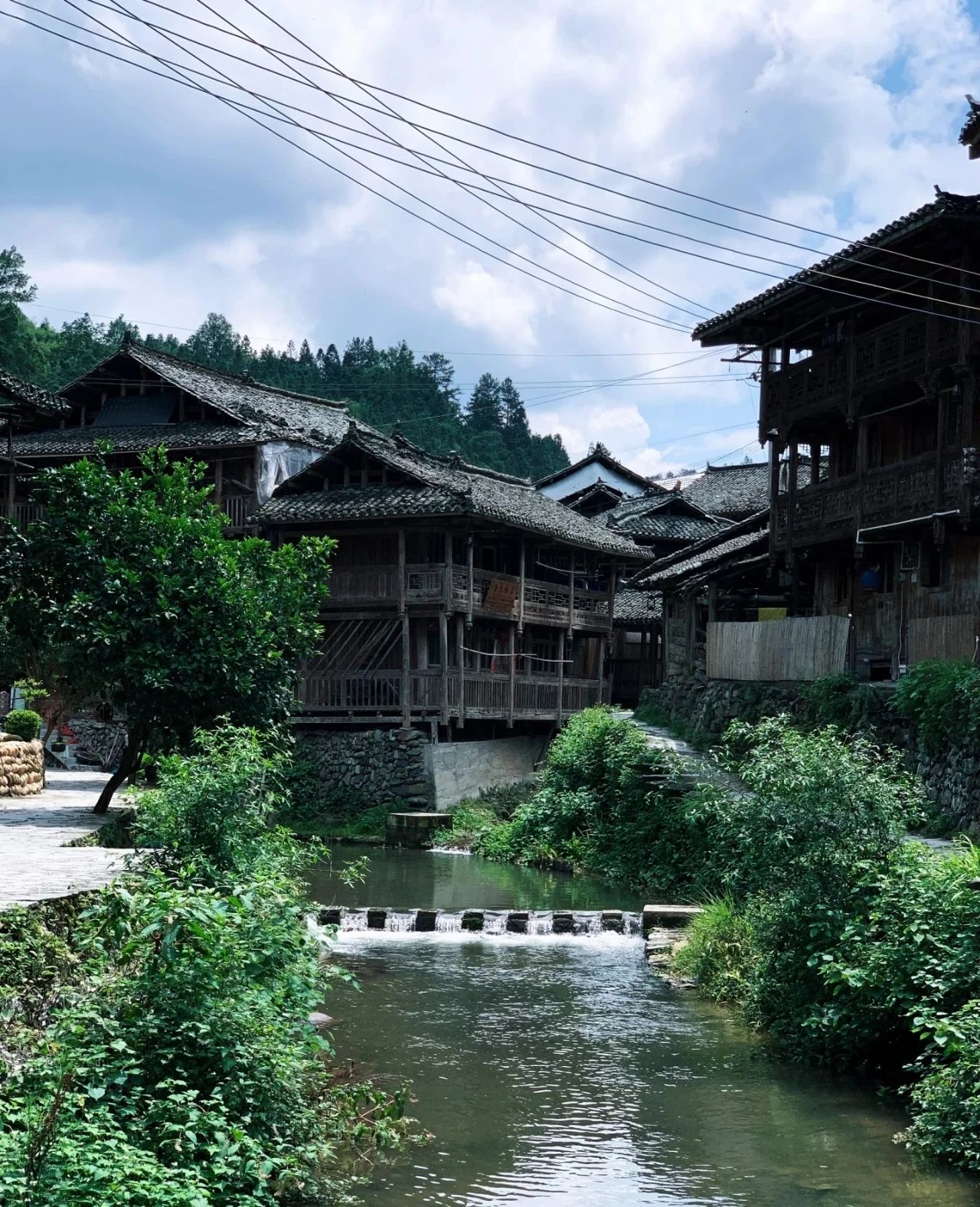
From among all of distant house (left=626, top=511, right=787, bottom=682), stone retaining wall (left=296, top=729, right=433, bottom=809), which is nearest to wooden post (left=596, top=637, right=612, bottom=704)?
distant house (left=626, top=511, right=787, bottom=682)

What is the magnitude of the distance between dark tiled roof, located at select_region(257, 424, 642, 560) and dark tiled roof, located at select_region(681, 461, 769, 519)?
8574mm

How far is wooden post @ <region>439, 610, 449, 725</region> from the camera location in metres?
31.6

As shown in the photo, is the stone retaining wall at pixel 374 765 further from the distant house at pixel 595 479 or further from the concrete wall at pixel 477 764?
the distant house at pixel 595 479

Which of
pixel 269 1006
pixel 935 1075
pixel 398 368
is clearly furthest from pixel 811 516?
pixel 398 368

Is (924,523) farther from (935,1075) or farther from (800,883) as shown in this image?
(935,1075)

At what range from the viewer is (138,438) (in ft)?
118

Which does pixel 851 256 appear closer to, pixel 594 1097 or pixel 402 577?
pixel 402 577

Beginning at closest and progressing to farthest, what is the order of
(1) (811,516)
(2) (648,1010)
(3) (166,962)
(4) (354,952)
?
1. (3) (166,962)
2. (2) (648,1010)
3. (4) (354,952)
4. (1) (811,516)

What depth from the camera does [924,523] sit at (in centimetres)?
2375

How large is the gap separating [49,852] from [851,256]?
17.9m

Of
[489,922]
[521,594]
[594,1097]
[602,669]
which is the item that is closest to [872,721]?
[489,922]

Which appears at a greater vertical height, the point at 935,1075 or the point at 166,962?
the point at 166,962

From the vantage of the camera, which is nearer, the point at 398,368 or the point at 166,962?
A: the point at 166,962

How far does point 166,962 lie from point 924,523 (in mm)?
19228
